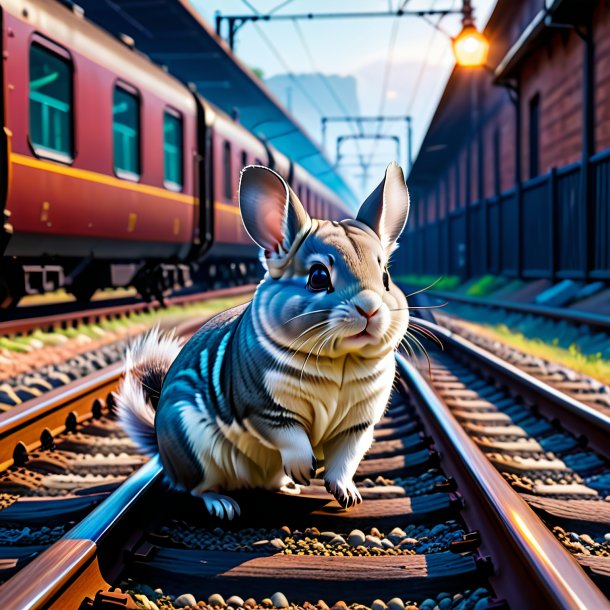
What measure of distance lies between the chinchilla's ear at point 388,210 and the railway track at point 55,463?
150 cm

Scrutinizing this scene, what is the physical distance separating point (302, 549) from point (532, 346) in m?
6.75

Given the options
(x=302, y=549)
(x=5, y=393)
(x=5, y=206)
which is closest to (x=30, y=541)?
(x=302, y=549)

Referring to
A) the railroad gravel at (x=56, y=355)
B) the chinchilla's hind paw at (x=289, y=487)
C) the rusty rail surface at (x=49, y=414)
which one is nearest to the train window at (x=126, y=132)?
the railroad gravel at (x=56, y=355)

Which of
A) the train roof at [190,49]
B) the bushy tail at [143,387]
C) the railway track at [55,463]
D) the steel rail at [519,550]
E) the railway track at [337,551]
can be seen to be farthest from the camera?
the train roof at [190,49]

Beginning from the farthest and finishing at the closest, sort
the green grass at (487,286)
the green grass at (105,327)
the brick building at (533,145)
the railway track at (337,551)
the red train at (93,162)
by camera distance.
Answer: the green grass at (487,286) → the brick building at (533,145) → the green grass at (105,327) → the red train at (93,162) → the railway track at (337,551)

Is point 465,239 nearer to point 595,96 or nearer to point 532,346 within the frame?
point 595,96

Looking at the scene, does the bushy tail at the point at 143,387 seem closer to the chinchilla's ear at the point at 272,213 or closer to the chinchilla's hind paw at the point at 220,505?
the chinchilla's hind paw at the point at 220,505

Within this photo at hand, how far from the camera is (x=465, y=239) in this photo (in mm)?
23219

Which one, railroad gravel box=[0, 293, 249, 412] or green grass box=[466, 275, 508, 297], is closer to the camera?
railroad gravel box=[0, 293, 249, 412]

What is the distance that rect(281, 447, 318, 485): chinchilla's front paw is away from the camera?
2.37m

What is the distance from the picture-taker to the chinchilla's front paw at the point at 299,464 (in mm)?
2365

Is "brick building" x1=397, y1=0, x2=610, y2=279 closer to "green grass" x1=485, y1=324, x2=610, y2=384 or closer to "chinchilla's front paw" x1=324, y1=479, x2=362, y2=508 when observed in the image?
"green grass" x1=485, y1=324, x2=610, y2=384

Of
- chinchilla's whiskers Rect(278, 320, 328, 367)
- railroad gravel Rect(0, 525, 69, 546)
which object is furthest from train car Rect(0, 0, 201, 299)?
chinchilla's whiskers Rect(278, 320, 328, 367)

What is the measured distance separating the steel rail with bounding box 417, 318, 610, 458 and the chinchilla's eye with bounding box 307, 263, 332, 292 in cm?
62
